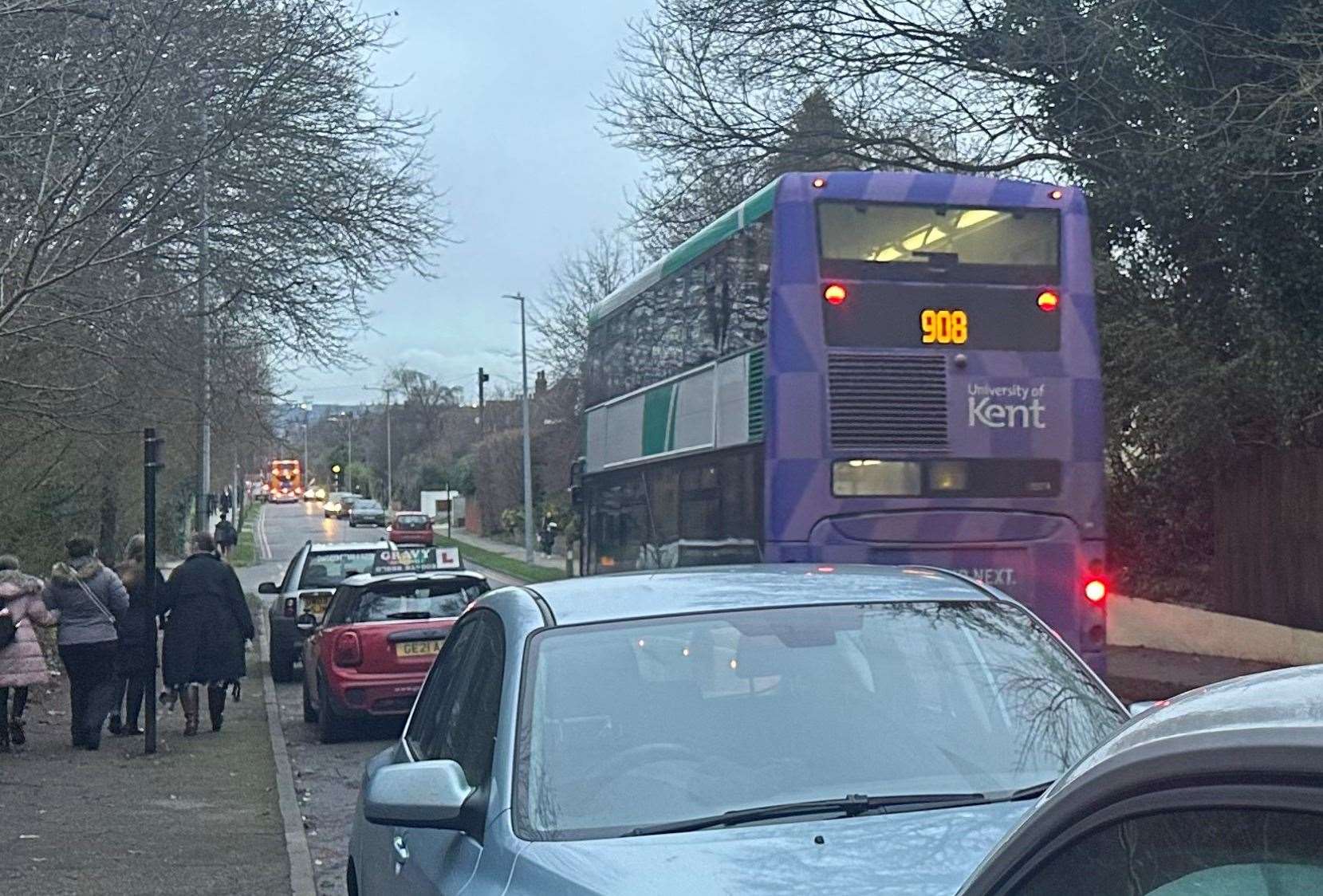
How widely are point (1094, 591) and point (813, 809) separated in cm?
790

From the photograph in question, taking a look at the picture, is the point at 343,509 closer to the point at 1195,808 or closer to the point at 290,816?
the point at 290,816

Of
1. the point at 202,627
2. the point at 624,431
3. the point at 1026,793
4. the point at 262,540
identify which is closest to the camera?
the point at 1026,793

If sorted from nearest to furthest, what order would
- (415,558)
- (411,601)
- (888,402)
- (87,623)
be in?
(888,402) → (87,623) → (411,601) → (415,558)

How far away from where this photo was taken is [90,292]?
48.6 ft

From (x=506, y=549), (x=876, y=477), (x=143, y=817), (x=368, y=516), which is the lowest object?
(x=143, y=817)

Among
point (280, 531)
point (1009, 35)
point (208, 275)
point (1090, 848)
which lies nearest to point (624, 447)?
point (208, 275)

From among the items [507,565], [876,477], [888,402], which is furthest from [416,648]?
[507,565]

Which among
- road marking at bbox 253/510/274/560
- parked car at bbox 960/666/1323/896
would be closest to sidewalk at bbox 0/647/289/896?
parked car at bbox 960/666/1323/896

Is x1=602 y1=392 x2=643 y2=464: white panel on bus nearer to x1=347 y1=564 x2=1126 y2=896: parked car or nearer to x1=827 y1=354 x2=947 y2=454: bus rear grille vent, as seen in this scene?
x1=827 y1=354 x2=947 y2=454: bus rear grille vent

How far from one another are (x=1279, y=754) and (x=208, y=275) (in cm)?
1465

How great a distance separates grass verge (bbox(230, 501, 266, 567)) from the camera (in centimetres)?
5550

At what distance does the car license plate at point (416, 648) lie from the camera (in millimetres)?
14539

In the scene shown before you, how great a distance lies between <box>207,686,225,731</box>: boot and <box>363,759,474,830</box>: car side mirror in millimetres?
11411

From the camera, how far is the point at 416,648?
47.9 feet
